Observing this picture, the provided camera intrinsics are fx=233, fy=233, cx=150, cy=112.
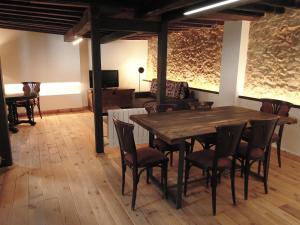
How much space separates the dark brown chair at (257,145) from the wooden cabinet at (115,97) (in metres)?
5.01

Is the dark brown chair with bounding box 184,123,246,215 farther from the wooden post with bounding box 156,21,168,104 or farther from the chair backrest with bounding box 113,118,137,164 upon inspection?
the wooden post with bounding box 156,21,168,104

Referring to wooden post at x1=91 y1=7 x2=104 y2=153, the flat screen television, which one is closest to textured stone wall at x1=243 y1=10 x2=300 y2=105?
wooden post at x1=91 y1=7 x2=104 y2=153

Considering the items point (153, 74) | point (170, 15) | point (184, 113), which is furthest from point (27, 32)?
point (184, 113)

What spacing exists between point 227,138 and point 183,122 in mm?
569

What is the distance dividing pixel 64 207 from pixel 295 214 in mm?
2455

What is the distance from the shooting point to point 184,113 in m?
3.18

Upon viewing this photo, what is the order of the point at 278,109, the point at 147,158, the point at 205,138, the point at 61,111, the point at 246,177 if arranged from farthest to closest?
the point at 61,111 → the point at 278,109 → the point at 205,138 → the point at 246,177 → the point at 147,158

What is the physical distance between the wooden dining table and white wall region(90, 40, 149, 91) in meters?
5.24

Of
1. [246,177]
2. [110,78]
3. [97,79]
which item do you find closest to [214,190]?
[246,177]

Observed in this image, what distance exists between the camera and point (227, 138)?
90.7 inches

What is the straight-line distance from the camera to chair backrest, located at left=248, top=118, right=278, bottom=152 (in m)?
2.46

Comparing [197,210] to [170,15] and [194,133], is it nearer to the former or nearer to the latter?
[194,133]

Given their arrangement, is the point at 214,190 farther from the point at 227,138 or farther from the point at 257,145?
the point at 257,145

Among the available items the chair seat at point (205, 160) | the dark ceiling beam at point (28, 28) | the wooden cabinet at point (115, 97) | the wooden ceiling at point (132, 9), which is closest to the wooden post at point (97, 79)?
the wooden ceiling at point (132, 9)
